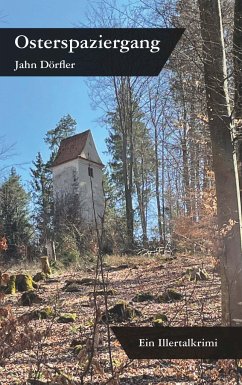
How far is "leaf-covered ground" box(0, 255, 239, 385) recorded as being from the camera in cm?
219

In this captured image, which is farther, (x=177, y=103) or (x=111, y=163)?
(x=177, y=103)

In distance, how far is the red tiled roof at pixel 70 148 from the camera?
92.1 inches

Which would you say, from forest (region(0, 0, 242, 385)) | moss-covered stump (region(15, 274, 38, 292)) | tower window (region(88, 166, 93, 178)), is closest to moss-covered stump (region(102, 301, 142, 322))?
forest (region(0, 0, 242, 385))

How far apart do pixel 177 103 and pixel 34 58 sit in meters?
1.76

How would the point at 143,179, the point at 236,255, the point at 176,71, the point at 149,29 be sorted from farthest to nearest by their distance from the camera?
the point at 143,179, the point at 176,71, the point at 236,255, the point at 149,29

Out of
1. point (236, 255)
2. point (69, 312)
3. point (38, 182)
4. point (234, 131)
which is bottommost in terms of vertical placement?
point (69, 312)

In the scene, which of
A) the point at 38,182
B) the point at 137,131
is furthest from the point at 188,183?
the point at 38,182

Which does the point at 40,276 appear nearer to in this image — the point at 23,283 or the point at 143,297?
the point at 23,283

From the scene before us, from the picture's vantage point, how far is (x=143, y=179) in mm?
3363

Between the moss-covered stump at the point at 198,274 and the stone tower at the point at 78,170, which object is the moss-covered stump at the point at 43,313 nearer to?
the moss-covered stump at the point at 198,274

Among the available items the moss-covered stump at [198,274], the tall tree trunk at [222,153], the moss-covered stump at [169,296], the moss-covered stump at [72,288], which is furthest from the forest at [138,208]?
the moss-covered stump at [72,288]

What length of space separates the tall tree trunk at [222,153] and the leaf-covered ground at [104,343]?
288 millimetres

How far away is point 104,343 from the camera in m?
3.23

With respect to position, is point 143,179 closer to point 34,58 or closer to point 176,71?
point 176,71
